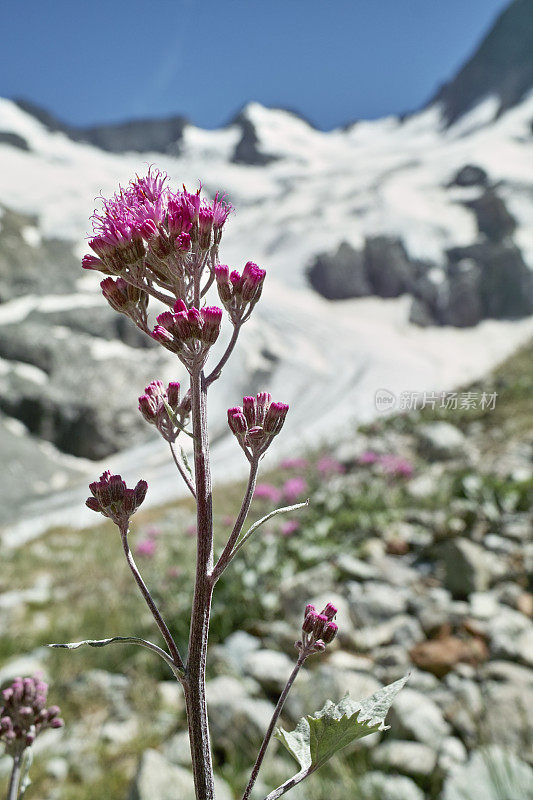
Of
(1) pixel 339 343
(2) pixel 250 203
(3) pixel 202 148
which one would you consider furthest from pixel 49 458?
(3) pixel 202 148

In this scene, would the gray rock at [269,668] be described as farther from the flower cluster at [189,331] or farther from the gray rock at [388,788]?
the flower cluster at [189,331]

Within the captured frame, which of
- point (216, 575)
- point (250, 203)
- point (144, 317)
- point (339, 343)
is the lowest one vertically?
point (216, 575)

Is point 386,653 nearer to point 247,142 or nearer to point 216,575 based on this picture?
point 216,575

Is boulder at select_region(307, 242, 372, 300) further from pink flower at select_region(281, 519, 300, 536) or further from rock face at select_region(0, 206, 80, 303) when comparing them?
pink flower at select_region(281, 519, 300, 536)

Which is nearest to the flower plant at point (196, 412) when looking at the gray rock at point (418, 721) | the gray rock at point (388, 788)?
the gray rock at point (388, 788)

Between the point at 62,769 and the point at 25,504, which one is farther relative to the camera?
the point at 25,504

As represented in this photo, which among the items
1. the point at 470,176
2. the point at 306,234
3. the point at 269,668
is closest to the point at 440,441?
the point at 269,668

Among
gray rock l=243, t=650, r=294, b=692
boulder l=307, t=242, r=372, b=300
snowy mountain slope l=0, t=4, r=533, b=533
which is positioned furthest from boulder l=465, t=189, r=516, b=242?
gray rock l=243, t=650, r=294, b=692
